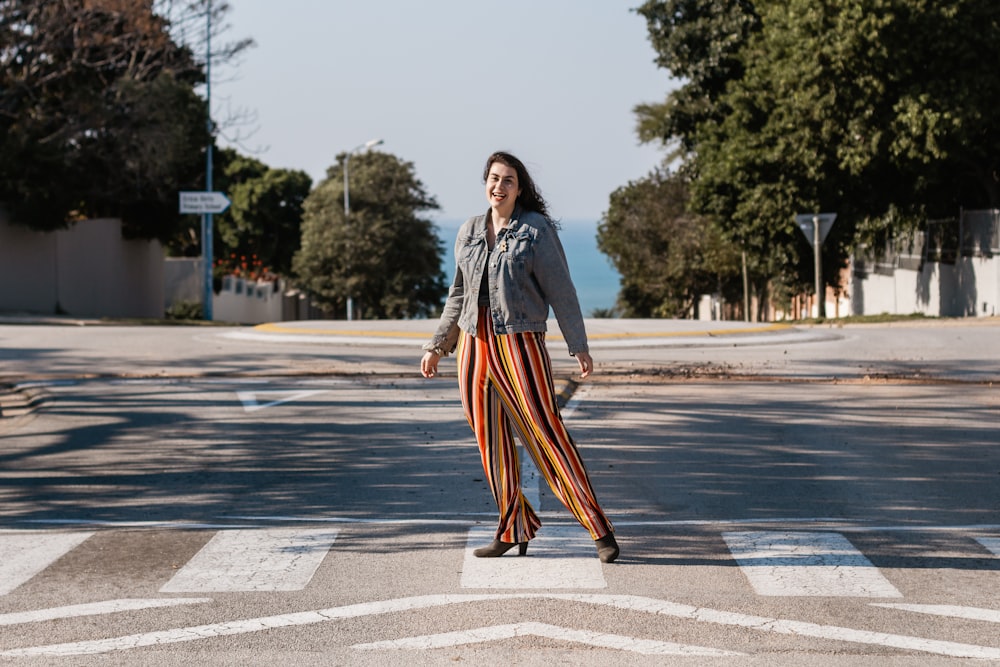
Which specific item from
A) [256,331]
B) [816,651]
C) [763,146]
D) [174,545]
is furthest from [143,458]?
[763,146]

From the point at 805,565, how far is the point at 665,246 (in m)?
53.4

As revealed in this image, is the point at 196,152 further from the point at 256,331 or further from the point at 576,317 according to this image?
the point at 576,317

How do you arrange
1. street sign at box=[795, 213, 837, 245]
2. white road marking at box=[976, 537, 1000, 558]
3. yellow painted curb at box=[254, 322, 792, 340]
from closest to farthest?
white road marking at box=[976, 537, 1000, 558]
yellow painted curb at box=[254, 322, 792, 340]
street sign at box=[795, 213, 837, 245]

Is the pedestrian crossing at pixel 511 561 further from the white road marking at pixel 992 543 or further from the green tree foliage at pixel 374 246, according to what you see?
the green tree foliage at pixel 374 246

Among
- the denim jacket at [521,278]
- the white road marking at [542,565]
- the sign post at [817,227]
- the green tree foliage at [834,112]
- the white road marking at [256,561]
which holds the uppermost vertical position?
the green tree foliage at [834,112]

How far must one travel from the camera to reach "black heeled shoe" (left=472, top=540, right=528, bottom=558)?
639 centimetres

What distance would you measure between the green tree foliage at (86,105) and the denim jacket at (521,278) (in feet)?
96.8

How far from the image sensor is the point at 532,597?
560cm

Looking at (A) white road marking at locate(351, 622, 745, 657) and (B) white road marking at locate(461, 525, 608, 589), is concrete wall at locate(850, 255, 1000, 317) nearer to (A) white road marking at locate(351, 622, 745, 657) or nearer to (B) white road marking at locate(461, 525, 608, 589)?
(B) white road marking at locate(461, 525, 608, 589)

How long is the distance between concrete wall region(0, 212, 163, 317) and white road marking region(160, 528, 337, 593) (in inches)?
1246

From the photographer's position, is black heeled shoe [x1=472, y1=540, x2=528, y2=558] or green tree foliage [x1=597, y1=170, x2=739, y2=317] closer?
black heeled shoe [x1=472, y1=540, x2=528, y2=558]

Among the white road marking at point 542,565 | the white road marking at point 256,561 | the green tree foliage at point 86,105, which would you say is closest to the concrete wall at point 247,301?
the green tree foliage at point 86,105

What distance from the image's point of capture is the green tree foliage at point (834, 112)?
32.1 meters

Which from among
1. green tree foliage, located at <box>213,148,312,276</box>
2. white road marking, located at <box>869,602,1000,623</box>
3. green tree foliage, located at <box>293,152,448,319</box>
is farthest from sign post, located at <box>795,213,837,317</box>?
green tree foliage, located at <box>213,148,312,276</box>
